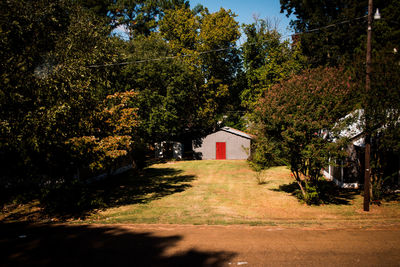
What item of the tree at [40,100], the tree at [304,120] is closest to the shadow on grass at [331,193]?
the tree at [304,120]

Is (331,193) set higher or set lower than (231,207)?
higher

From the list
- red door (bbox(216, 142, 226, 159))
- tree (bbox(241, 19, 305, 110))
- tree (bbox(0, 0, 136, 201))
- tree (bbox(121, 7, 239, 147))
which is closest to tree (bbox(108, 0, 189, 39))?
tree (bbox(121, 7, 239, 147))

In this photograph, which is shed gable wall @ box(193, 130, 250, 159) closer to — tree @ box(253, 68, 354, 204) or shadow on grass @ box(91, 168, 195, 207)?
shadow on grass @ box(91, 168, 195, 207)

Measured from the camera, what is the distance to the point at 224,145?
112ft

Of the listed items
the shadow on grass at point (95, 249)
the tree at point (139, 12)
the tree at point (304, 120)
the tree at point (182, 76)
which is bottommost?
the shadow on grass at point (95, 249)

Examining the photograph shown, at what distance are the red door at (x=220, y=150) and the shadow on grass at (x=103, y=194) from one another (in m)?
11.6

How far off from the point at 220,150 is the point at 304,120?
75.3ft

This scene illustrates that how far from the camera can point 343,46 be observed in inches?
1254

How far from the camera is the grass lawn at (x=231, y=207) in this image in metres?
10.6

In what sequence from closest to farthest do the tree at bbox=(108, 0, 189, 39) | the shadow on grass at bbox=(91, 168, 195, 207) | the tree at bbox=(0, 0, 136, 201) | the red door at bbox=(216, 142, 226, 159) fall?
the tree at bbox=(0, 0, 136, 201), the shadow on grass at bbox=(91, 168, 195, 207), the red door at bbox=(216, 142, 226, 159), the tree at bbox=(108, 0, 189, 39)

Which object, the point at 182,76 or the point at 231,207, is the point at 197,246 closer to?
the point at 231,207

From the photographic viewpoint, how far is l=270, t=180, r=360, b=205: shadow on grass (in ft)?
44.2

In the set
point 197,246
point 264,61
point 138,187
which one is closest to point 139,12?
point 264,61

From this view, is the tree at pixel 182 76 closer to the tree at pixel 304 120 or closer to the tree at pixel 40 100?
the tree at pixel 40 100
